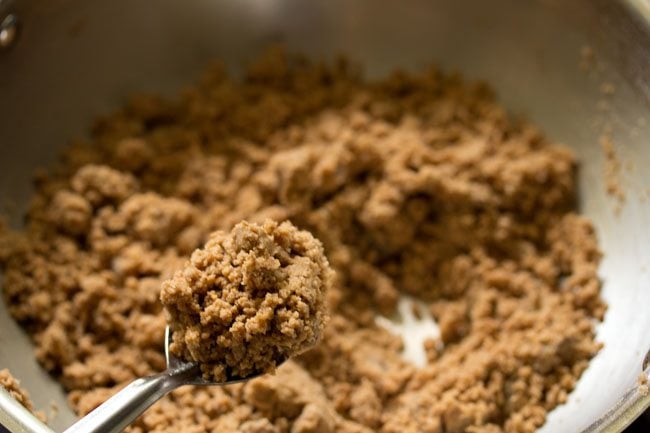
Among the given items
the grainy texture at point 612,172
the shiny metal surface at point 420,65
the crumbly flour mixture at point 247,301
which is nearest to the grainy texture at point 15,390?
the shiny metal surface at point 420,65

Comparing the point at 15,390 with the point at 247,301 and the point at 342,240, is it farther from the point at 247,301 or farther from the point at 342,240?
the point at 342,240

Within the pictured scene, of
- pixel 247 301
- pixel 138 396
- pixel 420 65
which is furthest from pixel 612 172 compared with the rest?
pixel 138 396

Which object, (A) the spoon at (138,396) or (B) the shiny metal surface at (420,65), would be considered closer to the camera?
(A) the spoon at (138,396)

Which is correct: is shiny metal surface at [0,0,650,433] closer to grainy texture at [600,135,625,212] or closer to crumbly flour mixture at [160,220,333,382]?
grainy texture at [600,135,625,212]

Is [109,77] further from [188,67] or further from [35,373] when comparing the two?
[35,373]

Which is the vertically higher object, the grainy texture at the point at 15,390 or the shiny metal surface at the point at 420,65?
the shiny metal surface at the point at 420,65

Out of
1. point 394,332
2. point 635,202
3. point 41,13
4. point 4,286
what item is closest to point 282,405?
point 394,332

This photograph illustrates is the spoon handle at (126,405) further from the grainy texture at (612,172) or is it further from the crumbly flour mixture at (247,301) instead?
the grainy texture at (612,172)
